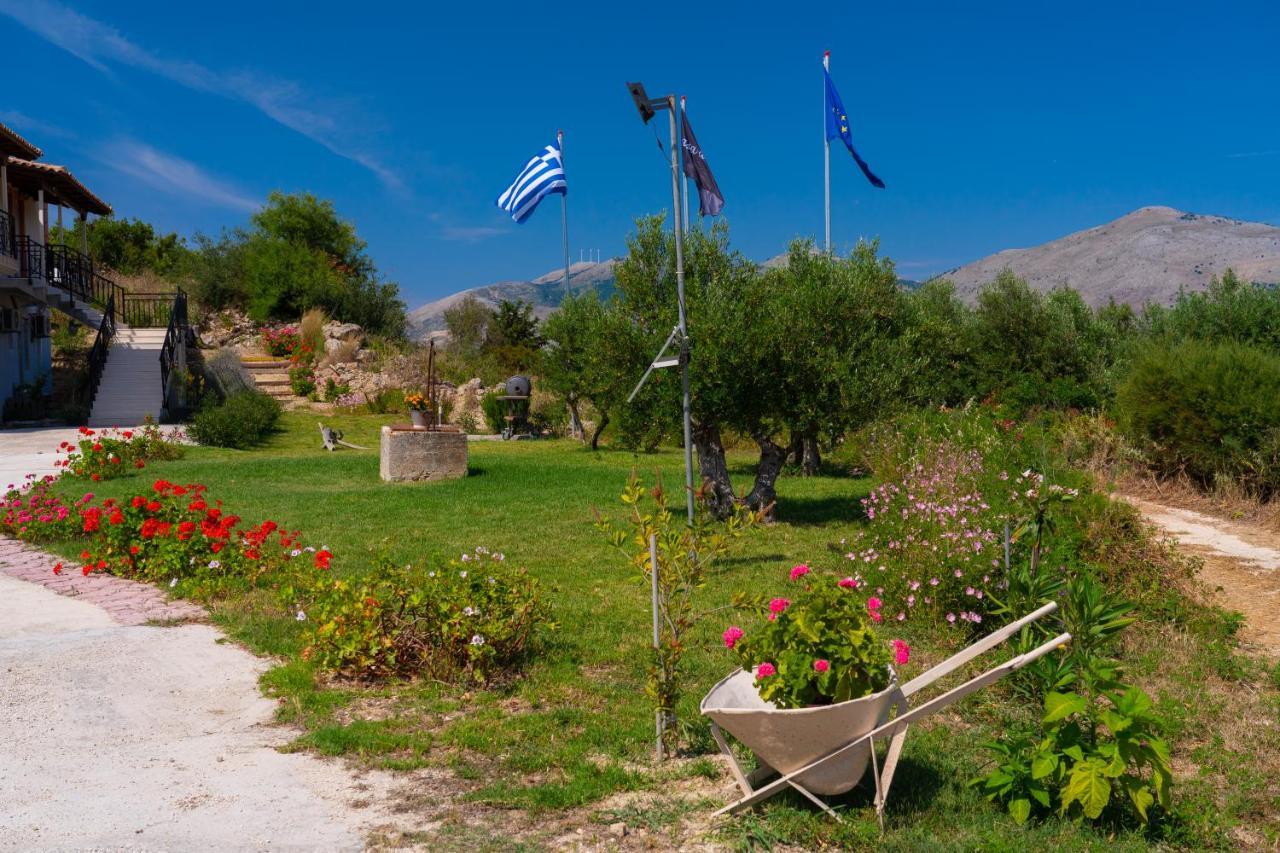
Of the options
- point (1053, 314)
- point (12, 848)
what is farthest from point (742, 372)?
point (1053, 314)

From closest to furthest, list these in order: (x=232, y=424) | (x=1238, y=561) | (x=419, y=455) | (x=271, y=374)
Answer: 1. (x=1238, y=561)
2. (x=419, y=455)
3. (x=232, y=424)
4. (x=271, y=374)

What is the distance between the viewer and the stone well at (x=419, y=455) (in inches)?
575


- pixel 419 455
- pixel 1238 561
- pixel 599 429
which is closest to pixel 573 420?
pixel 599 429

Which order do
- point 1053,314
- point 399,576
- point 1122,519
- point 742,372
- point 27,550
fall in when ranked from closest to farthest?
1. point 399,576
2. point 1122,519
3. point 27,550
4. point 742,372
5. point 1053,314

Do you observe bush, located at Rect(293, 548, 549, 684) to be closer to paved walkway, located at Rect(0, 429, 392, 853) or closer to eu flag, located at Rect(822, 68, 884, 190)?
paved walkway, located at Rect(0, 429, 392, 853)

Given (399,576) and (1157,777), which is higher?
(399,576)

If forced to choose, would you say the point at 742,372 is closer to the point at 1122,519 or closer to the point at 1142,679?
the point at 1122,519

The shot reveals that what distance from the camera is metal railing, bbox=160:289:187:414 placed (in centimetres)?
2283

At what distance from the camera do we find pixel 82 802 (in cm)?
375

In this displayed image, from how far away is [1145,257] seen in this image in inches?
2422

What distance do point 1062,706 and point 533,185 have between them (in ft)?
68.2

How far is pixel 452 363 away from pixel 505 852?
28.5m

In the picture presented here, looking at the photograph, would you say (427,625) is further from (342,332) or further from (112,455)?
(342,332)

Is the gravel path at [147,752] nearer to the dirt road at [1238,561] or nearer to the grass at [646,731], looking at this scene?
the grass at [646,731]
